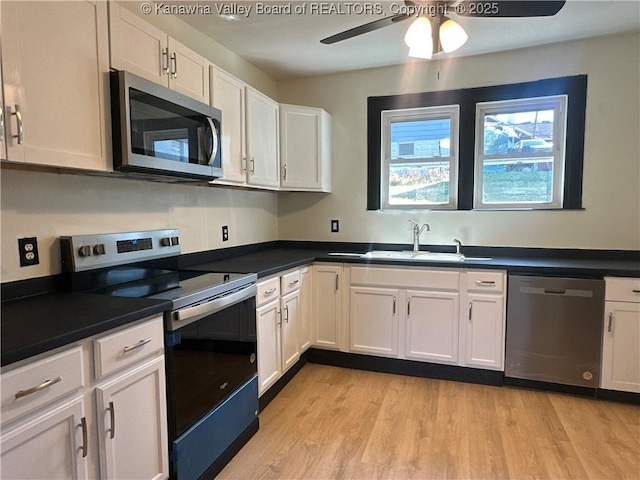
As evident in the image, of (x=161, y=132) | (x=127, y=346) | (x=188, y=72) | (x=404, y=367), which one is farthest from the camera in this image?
(x=404, y=367)

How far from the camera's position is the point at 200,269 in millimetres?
2383

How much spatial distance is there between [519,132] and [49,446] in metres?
3.42

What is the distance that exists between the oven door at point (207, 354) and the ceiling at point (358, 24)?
1702 millimetres

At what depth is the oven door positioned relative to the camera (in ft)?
5.20

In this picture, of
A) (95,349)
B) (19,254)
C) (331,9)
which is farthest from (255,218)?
(95,349)

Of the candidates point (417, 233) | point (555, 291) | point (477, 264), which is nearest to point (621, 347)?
point (555, 291)

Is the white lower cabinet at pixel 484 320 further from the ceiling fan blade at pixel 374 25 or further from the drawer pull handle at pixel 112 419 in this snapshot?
the drawer pull handle at pixel 112 419

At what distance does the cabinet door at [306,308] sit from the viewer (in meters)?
2.92

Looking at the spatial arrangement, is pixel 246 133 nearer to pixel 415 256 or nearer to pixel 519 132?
pixel 415 256

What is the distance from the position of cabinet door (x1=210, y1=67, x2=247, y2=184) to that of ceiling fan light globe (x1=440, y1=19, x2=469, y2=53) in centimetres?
130

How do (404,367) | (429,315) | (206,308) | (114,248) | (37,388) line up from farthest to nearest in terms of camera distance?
(404,367) → (429,315) → (114,248) → (206,308) → (37,388)

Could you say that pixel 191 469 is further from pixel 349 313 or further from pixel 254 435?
pixel 349 313

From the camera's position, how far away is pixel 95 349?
1255 millimetres

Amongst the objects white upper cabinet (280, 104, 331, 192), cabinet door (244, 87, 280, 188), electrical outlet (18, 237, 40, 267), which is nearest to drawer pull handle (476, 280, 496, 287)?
white upper cabinet (280, 104, 331, 192)
